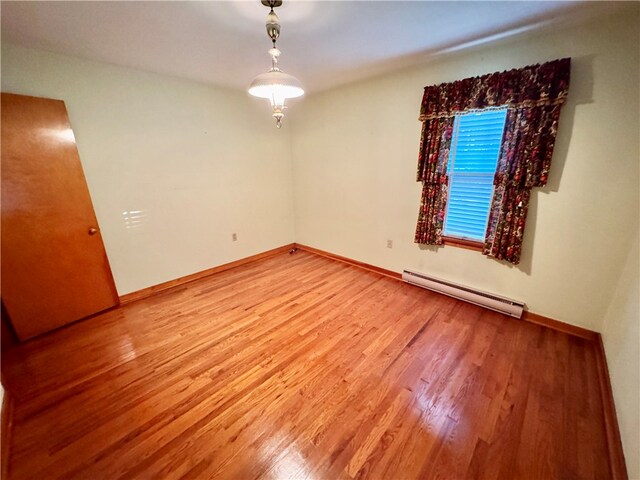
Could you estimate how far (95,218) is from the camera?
239 cm

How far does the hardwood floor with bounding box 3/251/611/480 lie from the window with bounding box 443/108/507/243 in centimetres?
90

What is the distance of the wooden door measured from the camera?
1.94 m

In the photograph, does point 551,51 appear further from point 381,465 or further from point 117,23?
point 117,23

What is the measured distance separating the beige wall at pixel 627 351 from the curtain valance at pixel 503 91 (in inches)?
45.2

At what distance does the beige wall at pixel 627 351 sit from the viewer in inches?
46.7

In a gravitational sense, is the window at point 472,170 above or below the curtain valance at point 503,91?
below

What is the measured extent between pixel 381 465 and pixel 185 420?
1129 mm

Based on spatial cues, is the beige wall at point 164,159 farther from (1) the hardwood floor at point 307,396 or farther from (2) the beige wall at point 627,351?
(2) the beige wall at point 627,351

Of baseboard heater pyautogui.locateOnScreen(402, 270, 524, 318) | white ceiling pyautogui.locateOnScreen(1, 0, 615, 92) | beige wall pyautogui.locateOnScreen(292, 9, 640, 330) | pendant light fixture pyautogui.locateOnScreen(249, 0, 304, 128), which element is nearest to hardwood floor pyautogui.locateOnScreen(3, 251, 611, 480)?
baseboard heater pyautogui.locateOnScreen(402, 270, 524, 318)

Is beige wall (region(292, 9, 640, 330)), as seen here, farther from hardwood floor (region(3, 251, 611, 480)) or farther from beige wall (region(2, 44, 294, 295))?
beige wall (region(2, 44, 294, 295))

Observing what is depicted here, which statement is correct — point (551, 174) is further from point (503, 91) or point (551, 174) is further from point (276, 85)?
point (276, 85)

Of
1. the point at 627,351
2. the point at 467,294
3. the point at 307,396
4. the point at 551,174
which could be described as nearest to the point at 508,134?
the point at 551,174

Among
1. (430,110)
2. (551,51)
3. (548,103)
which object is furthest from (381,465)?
(551,51)

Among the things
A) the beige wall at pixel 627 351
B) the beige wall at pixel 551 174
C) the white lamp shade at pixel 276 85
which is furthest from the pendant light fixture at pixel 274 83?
the beige wall at pixel 627 351
